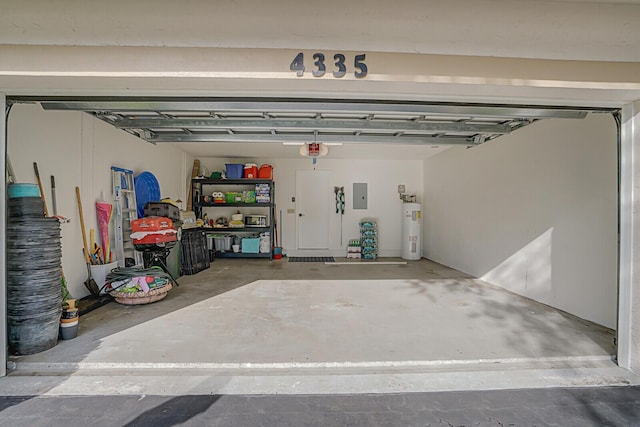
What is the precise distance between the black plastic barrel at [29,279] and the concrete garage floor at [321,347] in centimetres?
16

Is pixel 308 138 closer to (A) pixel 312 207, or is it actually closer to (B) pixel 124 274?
(A) pixel 312 207

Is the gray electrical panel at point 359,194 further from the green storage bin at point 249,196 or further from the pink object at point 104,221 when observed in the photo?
the pink object at point 104,221

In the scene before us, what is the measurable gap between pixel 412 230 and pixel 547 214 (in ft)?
11.7

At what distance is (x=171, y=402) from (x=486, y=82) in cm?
301

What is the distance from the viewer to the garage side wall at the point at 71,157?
312cm

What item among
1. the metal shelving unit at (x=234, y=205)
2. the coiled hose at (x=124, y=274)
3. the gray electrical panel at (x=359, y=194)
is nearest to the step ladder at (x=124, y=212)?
the coiled hose at (x=124, y=274)

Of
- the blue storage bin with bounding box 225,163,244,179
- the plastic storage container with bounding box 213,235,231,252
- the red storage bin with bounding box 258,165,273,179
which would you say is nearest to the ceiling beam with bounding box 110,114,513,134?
the blue storage bin with bounding box 225,163,244,179

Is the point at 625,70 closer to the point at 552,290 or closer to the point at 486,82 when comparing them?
the point at 486,82

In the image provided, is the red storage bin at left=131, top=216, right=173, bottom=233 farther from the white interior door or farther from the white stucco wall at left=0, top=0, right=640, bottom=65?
the white interior door

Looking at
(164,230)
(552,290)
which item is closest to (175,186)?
(164,230)

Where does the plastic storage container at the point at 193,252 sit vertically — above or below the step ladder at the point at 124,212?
below

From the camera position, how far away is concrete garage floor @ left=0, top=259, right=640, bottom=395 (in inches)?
84.5

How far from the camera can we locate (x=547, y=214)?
3.85 meters

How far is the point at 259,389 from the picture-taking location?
2.06 m
